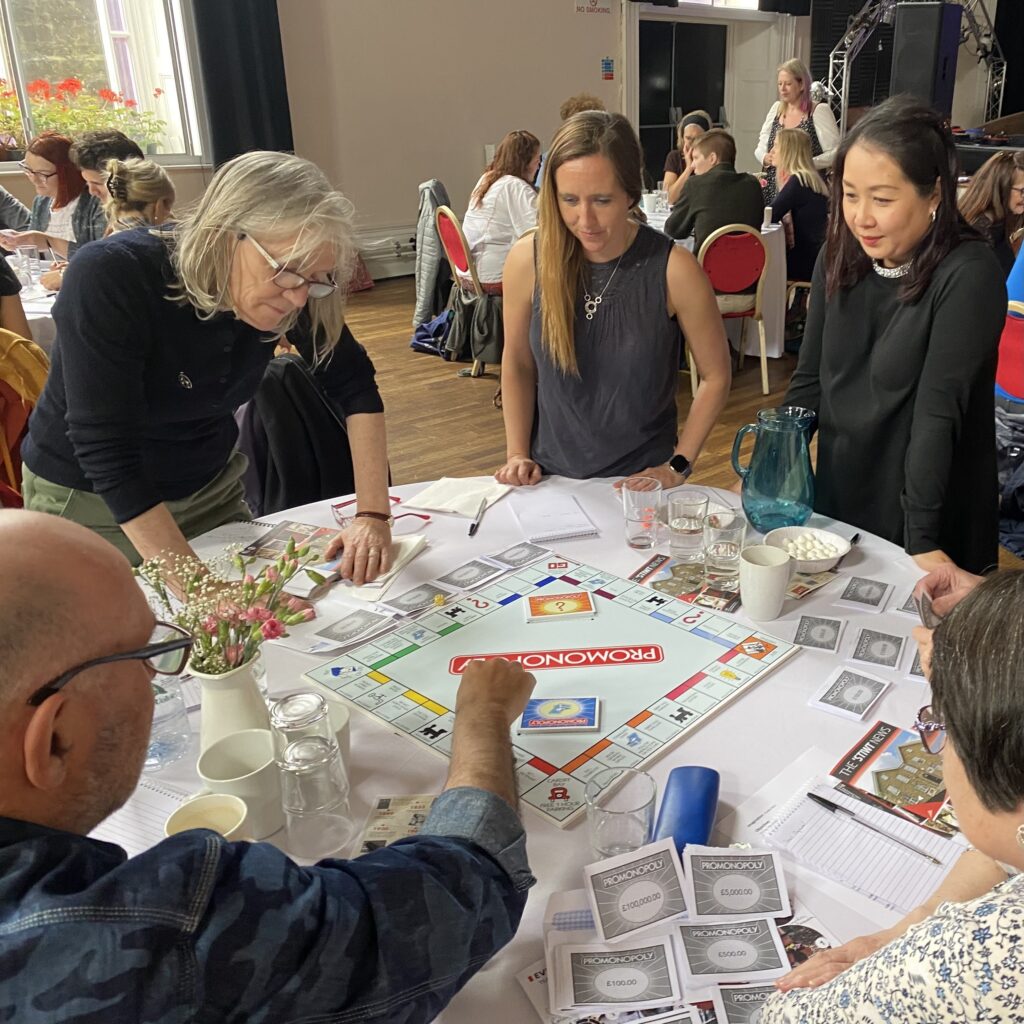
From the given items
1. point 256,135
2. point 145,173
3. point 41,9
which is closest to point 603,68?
point 256,135

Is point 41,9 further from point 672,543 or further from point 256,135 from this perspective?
point 672,543

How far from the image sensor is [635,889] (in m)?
0.92

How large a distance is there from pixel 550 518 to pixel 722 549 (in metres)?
0.38

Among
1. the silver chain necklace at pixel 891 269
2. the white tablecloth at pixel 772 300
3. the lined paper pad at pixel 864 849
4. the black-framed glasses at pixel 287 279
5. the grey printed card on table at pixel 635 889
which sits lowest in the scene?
the white tablecloth at pixel 772 300

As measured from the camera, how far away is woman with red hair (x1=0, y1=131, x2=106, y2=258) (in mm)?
4383

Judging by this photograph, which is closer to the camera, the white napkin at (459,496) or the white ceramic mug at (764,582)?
the white ceramic mug at (764,582)

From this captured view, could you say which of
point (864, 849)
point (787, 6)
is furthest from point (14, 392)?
point (787, 6)

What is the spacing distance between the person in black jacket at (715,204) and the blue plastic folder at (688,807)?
4453 millimetres

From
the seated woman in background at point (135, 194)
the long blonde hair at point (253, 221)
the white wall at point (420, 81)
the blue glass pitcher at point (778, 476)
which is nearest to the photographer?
the long blonde hair at point (253, 221)

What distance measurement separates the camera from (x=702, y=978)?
2.75ft

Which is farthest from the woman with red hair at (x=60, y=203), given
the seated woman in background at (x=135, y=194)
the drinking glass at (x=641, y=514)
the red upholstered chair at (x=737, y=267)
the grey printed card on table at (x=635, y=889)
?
the grey printed card on table at (x=635, y=889)

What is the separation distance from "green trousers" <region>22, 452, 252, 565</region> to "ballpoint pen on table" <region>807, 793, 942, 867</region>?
1296 mm

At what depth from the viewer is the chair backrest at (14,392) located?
8.39 feet

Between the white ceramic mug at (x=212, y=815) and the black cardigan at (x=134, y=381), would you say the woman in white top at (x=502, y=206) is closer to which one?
the black cardigan at (x=134, y=381)
